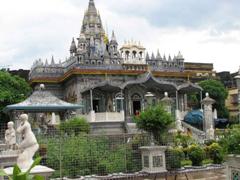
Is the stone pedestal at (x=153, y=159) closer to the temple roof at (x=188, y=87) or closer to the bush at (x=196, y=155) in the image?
the bush at (x=196, y=155)

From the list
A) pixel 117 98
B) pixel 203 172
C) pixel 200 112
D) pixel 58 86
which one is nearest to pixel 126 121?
pixel 117 98

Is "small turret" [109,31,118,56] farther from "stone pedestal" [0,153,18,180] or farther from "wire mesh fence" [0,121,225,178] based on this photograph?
"stone pedestal" [0,153,18,180]

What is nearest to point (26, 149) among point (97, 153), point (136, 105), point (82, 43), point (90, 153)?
point (90, 153)

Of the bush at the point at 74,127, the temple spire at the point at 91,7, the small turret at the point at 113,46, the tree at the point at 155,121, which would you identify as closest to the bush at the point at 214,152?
the tree at the point at 155,121

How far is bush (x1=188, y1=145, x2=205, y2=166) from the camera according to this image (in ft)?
46.0

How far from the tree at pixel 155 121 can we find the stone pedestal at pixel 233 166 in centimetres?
657

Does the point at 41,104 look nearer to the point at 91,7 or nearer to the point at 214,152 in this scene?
the point at 214,152

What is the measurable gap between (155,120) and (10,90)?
62.5ft

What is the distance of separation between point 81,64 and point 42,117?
654cm

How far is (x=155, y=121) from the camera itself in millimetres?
13422

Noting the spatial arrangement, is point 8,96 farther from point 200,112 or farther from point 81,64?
point 200,112

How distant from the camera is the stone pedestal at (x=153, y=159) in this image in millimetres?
12539

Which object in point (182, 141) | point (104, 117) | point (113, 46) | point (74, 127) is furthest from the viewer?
point (113, 46)

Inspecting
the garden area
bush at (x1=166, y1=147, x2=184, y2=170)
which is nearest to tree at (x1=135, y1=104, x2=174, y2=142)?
the garden area
